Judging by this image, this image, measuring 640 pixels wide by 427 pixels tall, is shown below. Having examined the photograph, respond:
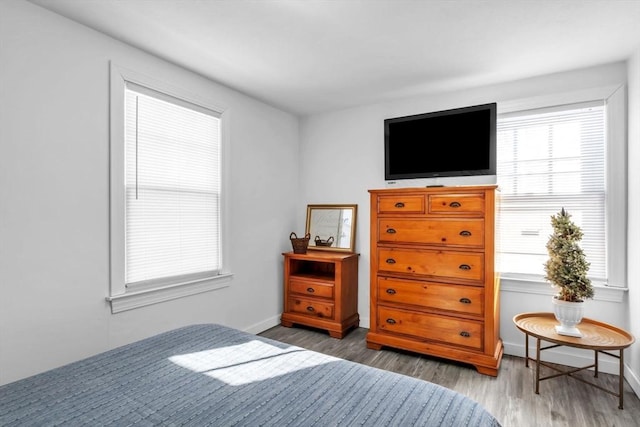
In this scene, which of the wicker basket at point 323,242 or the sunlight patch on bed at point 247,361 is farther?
the wicker basket at point 323,242

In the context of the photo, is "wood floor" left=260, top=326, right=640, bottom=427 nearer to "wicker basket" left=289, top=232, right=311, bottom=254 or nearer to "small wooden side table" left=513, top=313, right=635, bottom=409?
"small wooden side table" left=513, top=313, right=635, bottom=409

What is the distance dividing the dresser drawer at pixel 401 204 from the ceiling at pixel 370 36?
1098mm

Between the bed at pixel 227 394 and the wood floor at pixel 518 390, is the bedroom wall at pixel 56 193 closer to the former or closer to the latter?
the bed at pixel 227 394

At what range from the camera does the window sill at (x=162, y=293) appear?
2400 millimetres

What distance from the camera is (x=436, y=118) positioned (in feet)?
10.7

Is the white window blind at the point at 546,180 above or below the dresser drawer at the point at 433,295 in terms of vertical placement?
above

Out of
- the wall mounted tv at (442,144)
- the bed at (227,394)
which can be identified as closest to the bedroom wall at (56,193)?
the bed at (227,394)

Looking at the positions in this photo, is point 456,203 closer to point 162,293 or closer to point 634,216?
point 634,216

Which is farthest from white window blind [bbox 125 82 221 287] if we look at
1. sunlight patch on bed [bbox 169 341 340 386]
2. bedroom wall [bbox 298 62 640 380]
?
bedroom wall [bbox 298 62 640 380]

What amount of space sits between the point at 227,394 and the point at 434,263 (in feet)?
7.02

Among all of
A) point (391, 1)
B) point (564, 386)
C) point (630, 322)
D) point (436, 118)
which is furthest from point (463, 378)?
point (391, 1)

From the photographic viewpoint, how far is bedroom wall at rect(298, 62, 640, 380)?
2822 mm

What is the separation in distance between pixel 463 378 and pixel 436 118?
2298 millimetres

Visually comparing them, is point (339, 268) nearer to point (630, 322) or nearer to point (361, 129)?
point (361, 129)
